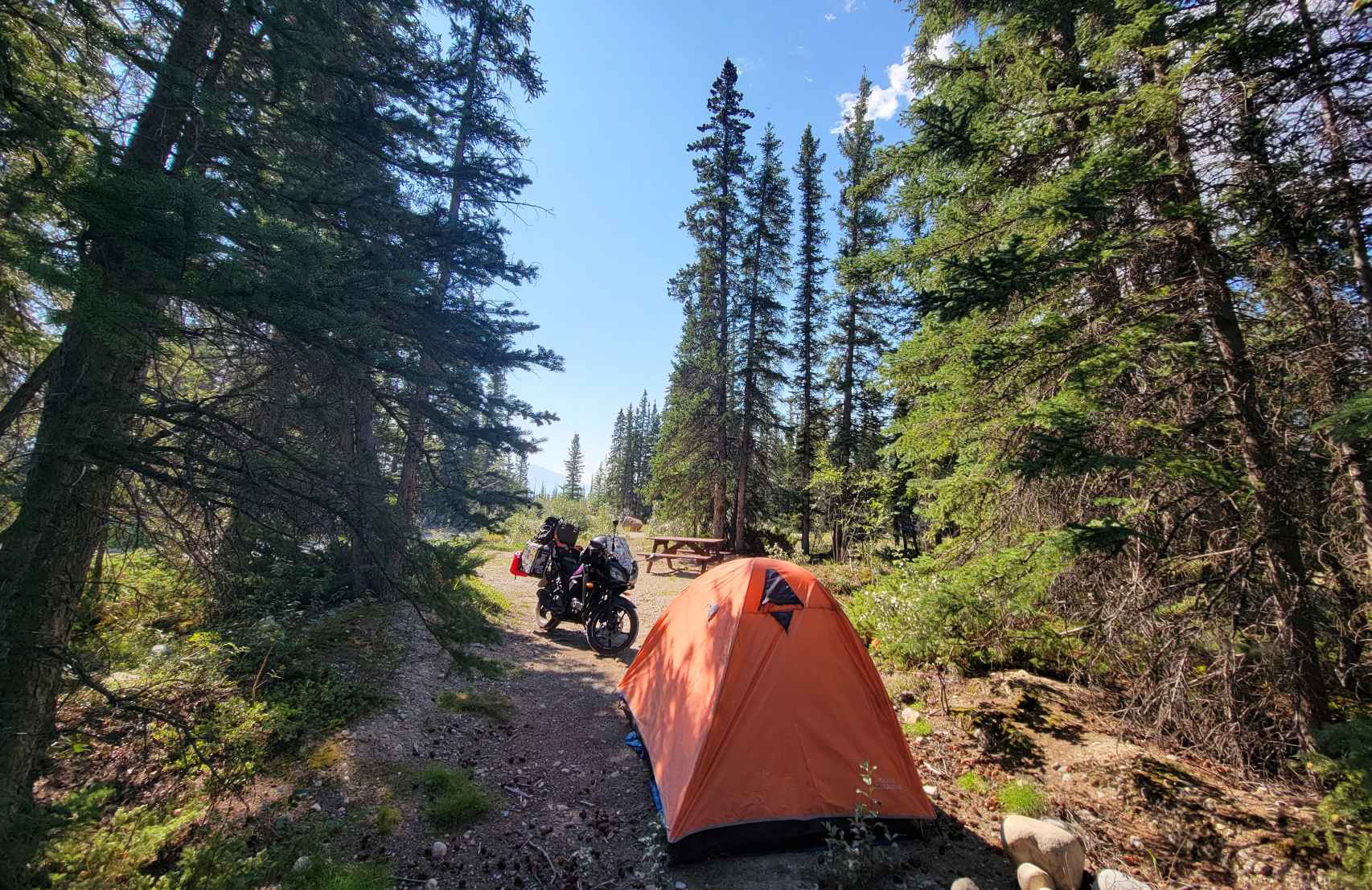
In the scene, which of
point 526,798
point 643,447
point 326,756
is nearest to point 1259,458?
point 526,798

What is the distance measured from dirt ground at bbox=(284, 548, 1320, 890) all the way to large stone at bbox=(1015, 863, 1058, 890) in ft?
0.61

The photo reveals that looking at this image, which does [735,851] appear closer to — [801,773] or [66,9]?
[801,773]

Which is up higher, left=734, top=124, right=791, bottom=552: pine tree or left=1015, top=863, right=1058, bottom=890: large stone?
left=734, top=124, right=791, bottom=552: pine tree

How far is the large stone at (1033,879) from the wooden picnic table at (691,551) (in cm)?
1282

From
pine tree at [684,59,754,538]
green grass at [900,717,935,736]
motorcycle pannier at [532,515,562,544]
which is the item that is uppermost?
pine tree at [684,59,754,538]

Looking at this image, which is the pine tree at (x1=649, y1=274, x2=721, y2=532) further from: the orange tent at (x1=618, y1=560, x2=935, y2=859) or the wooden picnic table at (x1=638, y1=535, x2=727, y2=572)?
the orange tent at (x1=618, y1=560, x2=935, y2=859)

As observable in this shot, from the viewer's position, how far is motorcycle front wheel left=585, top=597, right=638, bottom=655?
27.9 feet

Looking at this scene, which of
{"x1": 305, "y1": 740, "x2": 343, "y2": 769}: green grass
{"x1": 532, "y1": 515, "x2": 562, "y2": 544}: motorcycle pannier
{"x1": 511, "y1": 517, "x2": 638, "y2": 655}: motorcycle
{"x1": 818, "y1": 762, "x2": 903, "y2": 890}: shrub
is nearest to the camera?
{"x1": 818, "y1": 762, "x2": 903, "y2": 890}: shrub

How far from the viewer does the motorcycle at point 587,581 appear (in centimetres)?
840

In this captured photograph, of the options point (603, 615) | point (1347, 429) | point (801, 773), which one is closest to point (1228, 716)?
point (1347, 429)

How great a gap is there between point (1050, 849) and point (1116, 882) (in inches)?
13.7

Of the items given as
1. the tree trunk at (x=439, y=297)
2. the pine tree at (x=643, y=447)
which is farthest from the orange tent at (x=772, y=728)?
the pine tree at (x=643, y=447)

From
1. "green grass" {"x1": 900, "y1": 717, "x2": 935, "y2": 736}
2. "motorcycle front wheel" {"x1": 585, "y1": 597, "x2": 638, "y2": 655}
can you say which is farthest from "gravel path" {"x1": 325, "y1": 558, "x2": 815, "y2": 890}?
"green grass" {"x1": 900, "y1": 717, "x2": 935, "y2": 736}

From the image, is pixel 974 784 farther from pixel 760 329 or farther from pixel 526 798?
pixel 760 329
